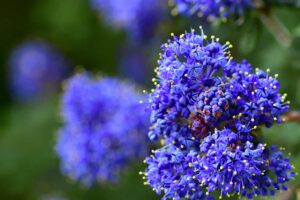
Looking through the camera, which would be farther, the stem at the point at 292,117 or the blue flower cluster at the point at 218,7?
the blue flower cluster at the point at 218,7

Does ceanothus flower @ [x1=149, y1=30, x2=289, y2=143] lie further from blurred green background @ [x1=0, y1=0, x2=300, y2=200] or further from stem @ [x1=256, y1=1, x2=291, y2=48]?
stem @ [x1=256, y1=1, x2=291, y2=48]

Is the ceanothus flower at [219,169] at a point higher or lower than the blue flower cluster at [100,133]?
lower

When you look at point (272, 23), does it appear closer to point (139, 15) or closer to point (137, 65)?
point (139, 15)

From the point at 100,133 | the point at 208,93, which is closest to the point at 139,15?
the point at 100,133

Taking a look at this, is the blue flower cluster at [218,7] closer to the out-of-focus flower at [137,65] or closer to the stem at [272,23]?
the stem at [272,23]

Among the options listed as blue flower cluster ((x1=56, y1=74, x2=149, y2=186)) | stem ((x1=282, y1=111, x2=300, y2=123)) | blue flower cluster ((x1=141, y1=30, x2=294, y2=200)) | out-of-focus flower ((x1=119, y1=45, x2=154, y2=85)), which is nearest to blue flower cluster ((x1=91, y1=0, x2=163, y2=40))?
out-of-focus flower ((x1=119, y1=45, x2=154, y2=85))

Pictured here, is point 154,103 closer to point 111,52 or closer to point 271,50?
point 271,50

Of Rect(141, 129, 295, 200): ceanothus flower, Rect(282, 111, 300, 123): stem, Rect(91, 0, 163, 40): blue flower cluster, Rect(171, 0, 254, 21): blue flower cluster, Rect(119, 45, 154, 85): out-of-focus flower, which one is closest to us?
Rect(141, 129, 295, 200): ceanothus flower

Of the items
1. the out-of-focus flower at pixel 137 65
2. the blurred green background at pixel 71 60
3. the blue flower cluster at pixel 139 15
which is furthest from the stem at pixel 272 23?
the out-of-focus flower at pixel 137 65
